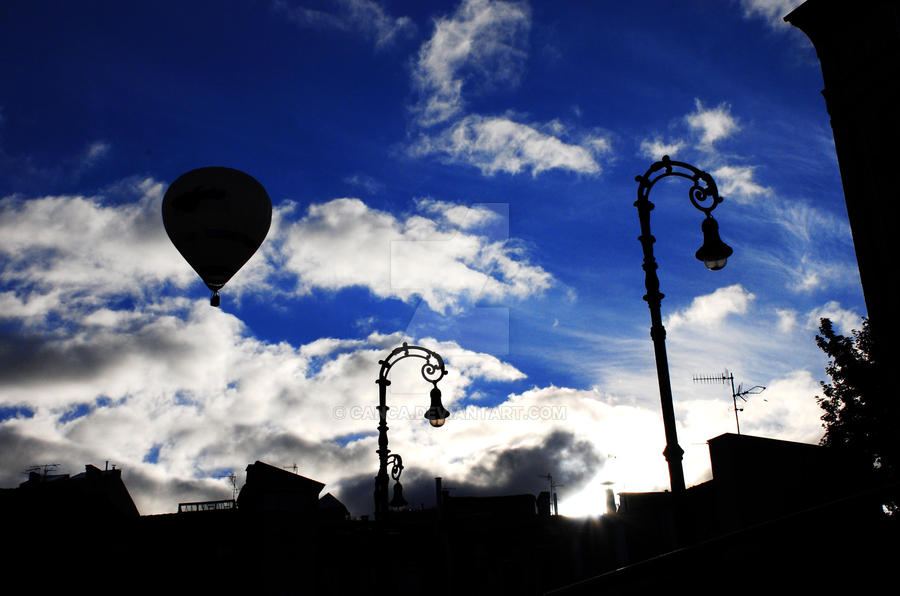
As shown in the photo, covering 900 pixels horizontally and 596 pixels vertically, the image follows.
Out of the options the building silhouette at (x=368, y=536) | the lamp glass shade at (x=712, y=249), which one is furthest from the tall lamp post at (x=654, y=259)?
the building silhouette at (x=368, y=536)

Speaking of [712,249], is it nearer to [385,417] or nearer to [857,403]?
[385,417]

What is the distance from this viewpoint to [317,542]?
30.5 metres

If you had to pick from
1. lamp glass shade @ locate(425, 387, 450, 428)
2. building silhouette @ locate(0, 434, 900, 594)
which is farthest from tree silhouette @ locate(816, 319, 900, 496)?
lamp glass shade @ locate(425, 387, 450, 428)

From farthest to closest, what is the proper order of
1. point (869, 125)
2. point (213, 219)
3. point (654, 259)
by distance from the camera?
point (869, 125), point (213, 219), point (654, 259)

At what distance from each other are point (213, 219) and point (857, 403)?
28794 mm

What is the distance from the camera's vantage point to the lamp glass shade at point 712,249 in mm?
8922

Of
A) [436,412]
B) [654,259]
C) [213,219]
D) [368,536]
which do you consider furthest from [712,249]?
[368,536]

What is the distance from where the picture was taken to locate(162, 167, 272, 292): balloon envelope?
13.9 meters

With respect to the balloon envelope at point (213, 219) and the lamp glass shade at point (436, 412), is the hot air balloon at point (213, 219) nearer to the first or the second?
the balloon envelope at point (213, 219)

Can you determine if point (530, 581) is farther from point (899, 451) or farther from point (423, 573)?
point (899, 451)

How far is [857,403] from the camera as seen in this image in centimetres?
2983

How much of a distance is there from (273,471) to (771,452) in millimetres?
23787

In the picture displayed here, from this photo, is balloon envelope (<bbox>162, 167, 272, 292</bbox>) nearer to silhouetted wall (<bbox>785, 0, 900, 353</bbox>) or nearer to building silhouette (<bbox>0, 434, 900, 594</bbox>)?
building silhouette (<bbox>0, 434, 900, 594</bbox>)

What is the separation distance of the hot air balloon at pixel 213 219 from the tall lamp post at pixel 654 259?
8742mm
